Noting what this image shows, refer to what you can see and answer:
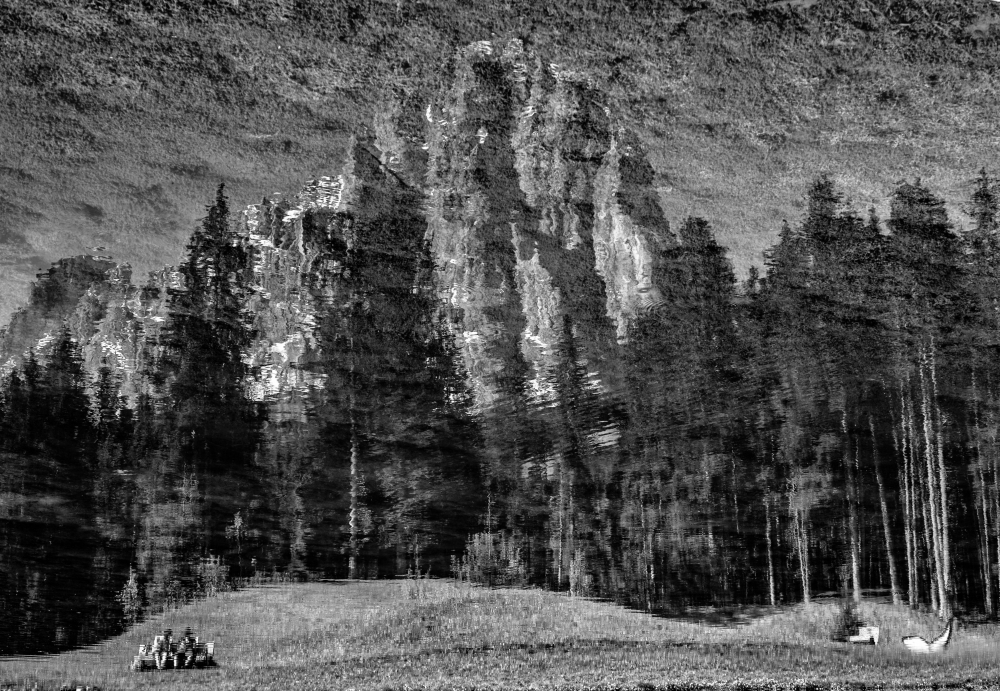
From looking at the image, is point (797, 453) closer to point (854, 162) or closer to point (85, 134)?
point (854, 162)

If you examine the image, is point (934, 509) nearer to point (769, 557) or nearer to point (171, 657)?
point (769, 557)

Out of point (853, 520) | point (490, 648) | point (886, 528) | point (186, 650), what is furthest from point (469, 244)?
point (886, 528)

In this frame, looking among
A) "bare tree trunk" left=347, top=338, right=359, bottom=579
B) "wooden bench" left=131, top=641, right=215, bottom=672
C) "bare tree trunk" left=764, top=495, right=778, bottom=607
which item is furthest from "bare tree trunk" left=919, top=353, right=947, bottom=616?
"wooden bench" left=131, top=641, right=215, bottom=672

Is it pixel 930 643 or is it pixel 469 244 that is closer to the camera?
pixel 469 244

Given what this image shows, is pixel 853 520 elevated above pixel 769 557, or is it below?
above

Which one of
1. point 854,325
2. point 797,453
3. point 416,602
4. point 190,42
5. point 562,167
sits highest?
point 190,42

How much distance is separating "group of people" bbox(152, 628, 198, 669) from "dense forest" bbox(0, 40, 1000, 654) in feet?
0.44

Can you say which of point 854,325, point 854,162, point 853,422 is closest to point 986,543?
point 853,422

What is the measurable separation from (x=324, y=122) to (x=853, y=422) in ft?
8.04

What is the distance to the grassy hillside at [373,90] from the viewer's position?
10.5 ft

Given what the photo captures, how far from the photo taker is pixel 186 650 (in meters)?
3.53

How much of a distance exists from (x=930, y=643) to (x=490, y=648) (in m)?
1.92

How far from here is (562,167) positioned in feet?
11.7

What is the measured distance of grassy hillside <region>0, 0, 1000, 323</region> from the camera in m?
3.21
